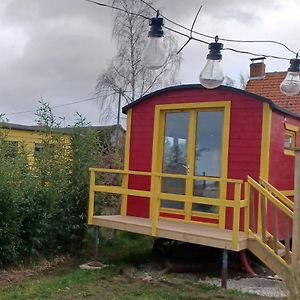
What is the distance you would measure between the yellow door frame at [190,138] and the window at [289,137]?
3.28 ft

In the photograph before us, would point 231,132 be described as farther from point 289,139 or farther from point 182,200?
point 182,200

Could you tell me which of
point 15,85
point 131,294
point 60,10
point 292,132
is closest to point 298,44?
point 292,132

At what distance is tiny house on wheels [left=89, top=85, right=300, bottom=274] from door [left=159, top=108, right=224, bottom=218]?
2 cm

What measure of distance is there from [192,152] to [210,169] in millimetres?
387

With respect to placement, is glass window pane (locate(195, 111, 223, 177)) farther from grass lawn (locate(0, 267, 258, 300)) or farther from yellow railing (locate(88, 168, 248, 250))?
grass lawn (locate(0, 267, 258, 300))

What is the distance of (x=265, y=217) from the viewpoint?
6.21 metres

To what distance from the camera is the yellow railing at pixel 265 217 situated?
6027mm

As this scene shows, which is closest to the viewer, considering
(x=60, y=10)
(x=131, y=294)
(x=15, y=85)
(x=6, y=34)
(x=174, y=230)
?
(x=131, y=294)

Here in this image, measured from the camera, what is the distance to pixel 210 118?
737cm

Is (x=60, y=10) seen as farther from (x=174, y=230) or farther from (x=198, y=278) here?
(x=198, y=278)

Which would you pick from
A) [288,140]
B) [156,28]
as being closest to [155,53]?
[156,28]

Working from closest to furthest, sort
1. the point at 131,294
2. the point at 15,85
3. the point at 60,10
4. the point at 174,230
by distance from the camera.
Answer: the point at 131,294, the point at 174,230, the point at 60,10, the point at 15,85

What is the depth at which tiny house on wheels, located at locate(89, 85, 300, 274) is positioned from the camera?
6316mm

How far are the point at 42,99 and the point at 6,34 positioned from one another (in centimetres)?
212
